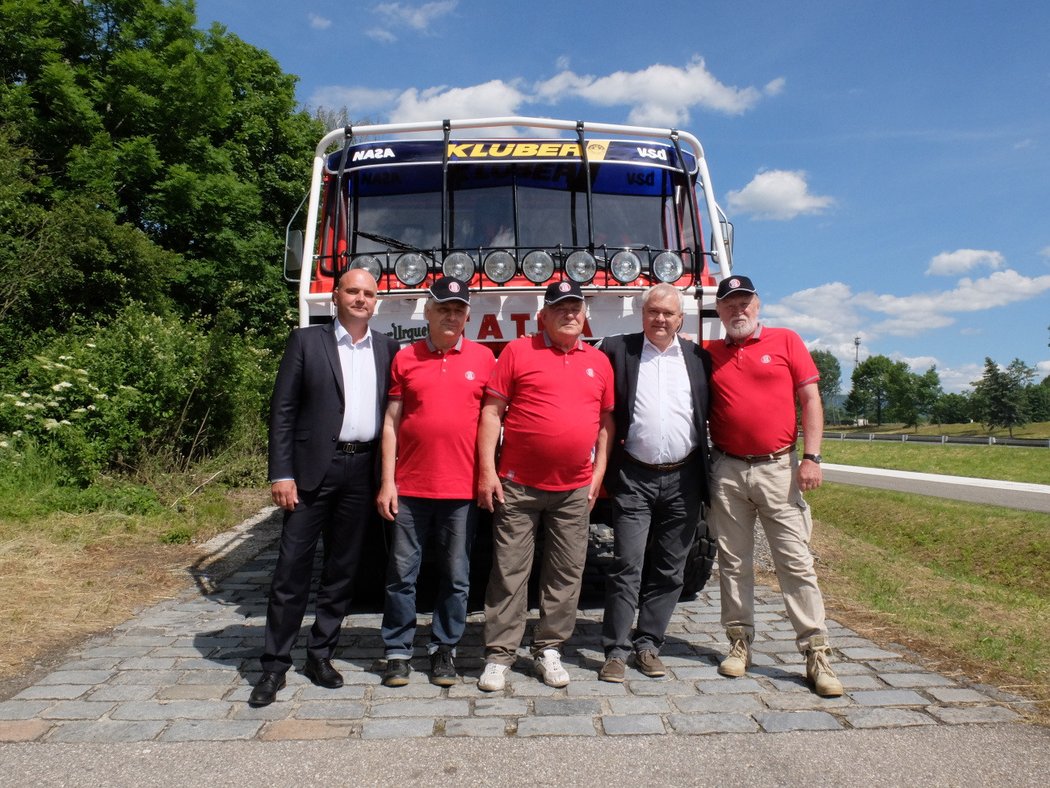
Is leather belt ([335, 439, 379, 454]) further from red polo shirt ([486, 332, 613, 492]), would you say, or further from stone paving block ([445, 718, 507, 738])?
stone paving block ([445, 718, 507, 738])

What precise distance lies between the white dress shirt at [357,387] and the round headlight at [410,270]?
3.56ft

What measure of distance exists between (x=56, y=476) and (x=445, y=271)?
5935 mm

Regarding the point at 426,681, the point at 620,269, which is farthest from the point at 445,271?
the point at 426,681

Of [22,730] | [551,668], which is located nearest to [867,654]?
[551,668]

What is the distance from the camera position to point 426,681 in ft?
13.4

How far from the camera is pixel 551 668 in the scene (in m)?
4.01

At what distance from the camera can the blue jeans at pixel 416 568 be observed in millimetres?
4074

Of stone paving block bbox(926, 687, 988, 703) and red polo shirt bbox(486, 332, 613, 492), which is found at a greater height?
red polo shirt bbox(486, 332, 613, 492)

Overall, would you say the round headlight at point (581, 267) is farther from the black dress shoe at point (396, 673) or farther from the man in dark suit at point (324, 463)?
the black dress shoe at point (396, 673)

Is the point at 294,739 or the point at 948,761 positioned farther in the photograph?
the point at 294,739

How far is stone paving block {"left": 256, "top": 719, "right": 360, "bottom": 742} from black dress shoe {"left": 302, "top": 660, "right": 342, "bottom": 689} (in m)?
0.44

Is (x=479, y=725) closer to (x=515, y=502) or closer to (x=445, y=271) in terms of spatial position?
(x=515, y=502)

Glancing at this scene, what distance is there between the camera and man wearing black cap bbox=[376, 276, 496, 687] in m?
4.02

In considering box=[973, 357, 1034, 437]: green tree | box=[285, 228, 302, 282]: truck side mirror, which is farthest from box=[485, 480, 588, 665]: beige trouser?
box=[973, 357, 1034, 437]: green tree
